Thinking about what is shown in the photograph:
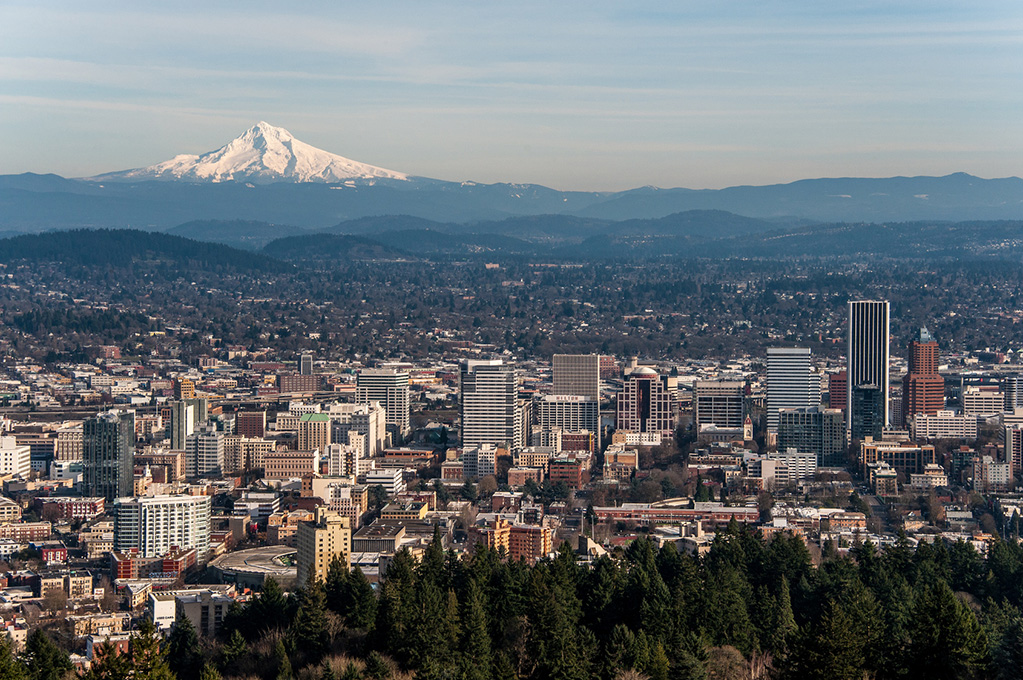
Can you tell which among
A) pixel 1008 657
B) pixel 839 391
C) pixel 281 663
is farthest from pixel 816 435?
pixel 1008 657

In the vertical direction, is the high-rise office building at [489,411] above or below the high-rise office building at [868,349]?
below

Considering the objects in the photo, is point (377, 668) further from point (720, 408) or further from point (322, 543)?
point (720, 408)

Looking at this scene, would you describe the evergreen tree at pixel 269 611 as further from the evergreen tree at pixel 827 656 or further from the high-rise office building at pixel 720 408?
the high-rise office building at pixel 720 408

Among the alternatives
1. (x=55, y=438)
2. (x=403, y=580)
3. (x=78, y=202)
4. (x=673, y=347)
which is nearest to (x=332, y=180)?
(x=78, y=202)

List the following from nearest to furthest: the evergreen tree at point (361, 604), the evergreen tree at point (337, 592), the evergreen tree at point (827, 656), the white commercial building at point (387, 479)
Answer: the evergreen tree at point (827, 656)
the evergreen tree at point (361, 604)
the evergreen tree at point (337, 592)
the white commercial building at point (387, 479)

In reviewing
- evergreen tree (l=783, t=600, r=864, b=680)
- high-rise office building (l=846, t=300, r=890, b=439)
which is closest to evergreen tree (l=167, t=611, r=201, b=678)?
evergreen tree (l=783, t=600, r=864, b=680)

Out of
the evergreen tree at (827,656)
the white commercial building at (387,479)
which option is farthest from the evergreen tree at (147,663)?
the white commercial building at (387,479)

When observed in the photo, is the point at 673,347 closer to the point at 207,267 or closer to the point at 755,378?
the point at 755,378
